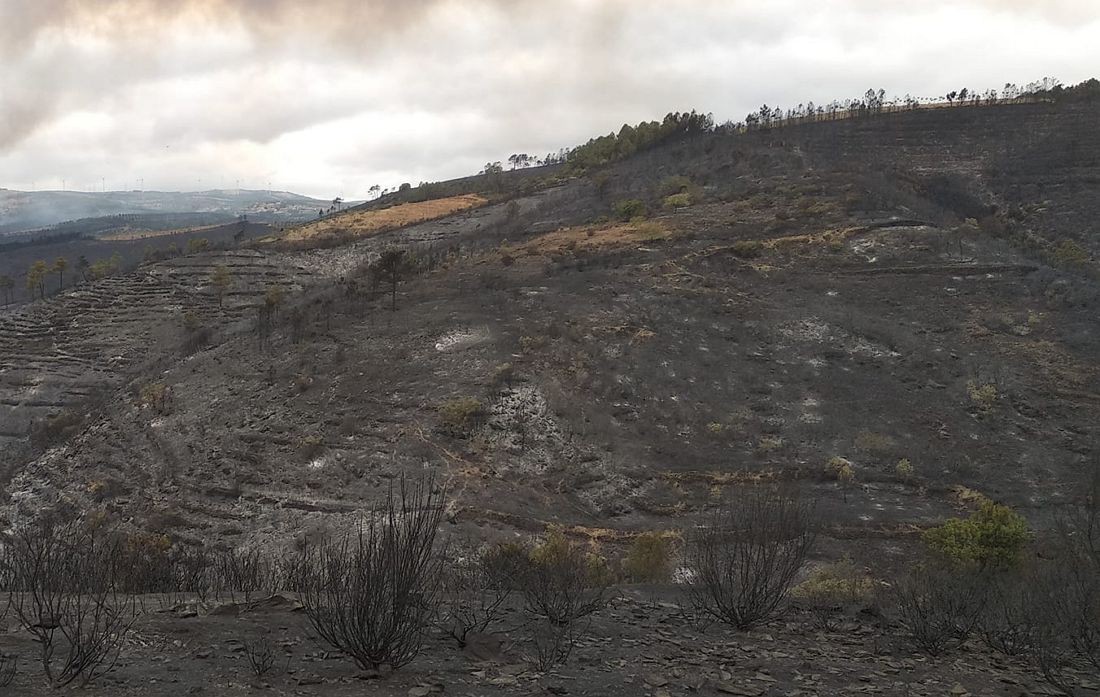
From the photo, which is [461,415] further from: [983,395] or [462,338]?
[983,395]

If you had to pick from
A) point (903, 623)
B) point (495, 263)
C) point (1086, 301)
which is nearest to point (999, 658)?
point (903, 623)

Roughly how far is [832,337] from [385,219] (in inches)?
2135

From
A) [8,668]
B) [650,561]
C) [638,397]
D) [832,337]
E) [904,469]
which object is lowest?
[650,561]

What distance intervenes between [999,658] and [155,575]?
12427 millimetres

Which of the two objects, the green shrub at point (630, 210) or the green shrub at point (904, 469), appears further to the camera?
the green shrub at point (630, 210)

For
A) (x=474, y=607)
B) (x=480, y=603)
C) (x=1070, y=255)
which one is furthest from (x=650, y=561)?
(x=1070, y=255)

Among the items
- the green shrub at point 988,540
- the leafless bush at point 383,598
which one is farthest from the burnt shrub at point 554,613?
the green shrub at point 988,540

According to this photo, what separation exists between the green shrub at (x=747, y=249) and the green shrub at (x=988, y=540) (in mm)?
25136

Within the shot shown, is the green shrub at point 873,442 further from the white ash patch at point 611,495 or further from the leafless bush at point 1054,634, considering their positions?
the leafless bush at point 1054,634

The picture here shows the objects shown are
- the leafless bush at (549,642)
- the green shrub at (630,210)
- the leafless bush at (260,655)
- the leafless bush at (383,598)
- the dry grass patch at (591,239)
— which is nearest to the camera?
the leafless bush at (383,598)

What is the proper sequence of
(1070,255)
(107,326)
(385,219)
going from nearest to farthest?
(1070,255) → (107,326) → (385,219)

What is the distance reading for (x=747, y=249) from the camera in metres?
38.0

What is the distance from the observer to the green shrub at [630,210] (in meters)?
48.7

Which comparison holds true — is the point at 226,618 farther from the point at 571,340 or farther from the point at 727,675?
the point at 571,340
